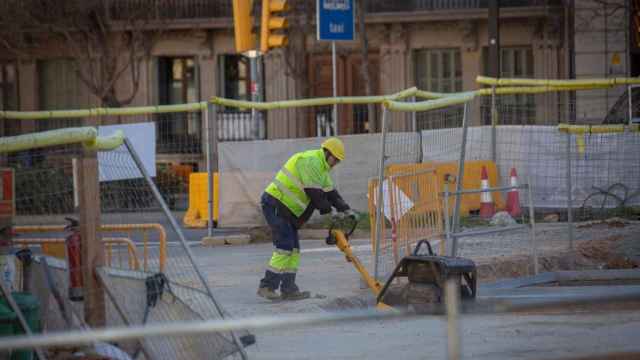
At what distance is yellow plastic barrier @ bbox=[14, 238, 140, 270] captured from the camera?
8.22m

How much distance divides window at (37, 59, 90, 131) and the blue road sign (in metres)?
17.8

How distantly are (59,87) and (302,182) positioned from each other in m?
24.9

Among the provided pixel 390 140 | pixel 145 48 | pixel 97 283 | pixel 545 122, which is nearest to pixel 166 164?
pixel 390 140

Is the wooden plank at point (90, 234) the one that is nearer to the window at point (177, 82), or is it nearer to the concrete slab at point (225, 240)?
the concrete slab at point (225, 240)

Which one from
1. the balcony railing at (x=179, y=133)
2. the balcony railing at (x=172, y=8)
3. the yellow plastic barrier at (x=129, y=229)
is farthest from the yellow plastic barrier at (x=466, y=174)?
the balcony railing at (x=172, y=8)

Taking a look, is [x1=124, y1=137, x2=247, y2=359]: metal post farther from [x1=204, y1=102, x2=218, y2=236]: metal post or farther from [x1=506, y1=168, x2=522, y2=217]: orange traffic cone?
[x1=204, y1=102, x2=218, y2=236]: metal post

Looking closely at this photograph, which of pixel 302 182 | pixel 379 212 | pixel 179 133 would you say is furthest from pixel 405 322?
pixel 179 133

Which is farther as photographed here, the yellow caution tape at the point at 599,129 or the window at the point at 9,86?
the window at the point at 9,86

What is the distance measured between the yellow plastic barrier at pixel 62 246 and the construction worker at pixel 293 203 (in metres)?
2.48

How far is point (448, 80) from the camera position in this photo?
33125 mm

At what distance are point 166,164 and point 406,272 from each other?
788 centimetres

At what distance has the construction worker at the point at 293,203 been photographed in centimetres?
1097

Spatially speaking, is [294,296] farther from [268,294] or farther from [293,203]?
[293,203]

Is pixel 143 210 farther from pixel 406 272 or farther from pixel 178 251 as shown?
pixel 406 272
